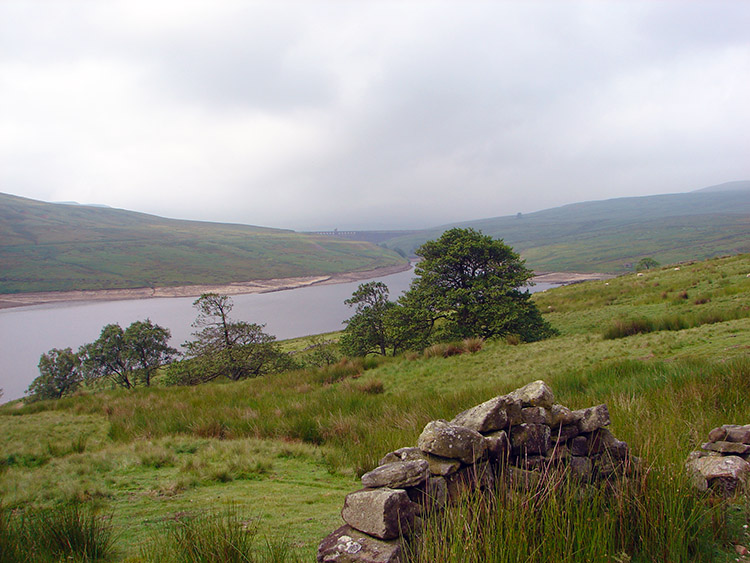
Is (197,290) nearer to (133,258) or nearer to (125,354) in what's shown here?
(133,258)

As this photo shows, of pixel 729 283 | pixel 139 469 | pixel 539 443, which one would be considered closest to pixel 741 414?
pixel 539 443

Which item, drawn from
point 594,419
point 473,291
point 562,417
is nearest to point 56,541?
point 562,417

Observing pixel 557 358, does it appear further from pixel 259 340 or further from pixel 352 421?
pixel 259 340

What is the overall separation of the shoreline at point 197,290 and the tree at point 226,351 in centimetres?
9206

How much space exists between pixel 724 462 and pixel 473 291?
1603 cm

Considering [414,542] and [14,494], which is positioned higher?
[414,542]

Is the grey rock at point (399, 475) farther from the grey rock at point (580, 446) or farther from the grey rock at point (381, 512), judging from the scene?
the grey rock at point (580, 446)

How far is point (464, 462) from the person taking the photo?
325 centimetres

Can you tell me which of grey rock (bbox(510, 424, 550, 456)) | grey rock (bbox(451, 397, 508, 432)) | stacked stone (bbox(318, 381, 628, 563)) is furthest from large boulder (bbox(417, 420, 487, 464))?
grey rock (bbox(510, 424, 550, 456))

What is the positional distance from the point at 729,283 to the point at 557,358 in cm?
1416

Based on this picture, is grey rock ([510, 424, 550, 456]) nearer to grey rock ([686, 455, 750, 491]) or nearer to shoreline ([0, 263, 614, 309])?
grey rock ([686, 455, 750, 491])

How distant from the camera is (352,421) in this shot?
7508mm

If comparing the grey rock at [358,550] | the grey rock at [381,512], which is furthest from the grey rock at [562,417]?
the grey rock at [358,550]

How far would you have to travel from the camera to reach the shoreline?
10023cm
